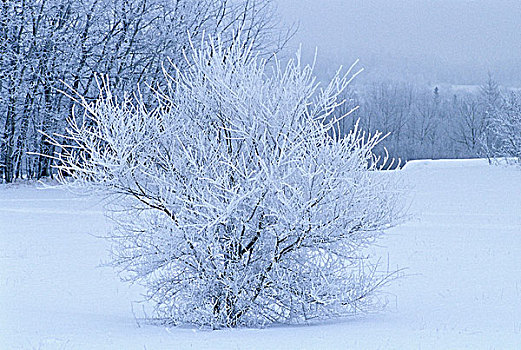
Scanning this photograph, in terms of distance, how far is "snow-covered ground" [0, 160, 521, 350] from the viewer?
6434 millimetres

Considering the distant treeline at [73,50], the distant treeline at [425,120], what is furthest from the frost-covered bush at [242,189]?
the distant treeline at [425,120]

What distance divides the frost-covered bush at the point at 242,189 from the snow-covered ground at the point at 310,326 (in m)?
0.48

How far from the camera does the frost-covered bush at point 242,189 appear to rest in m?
7.43

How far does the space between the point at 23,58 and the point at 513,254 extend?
59.8 feet

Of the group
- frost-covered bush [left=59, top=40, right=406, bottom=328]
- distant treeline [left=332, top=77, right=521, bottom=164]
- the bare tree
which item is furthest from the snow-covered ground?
distant treeline [left=332, top=77, right=521, bottom=164]

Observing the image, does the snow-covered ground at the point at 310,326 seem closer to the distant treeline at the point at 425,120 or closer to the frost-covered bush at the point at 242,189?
the frost-covered bush at the point at 242,189

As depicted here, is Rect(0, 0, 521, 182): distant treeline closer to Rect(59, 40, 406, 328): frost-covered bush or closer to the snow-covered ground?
the snow-covered ground

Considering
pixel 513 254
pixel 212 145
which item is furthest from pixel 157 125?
pixel 513 254

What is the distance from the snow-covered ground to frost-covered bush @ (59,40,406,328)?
0.48 metres

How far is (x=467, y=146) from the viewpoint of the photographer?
68312 millimetres

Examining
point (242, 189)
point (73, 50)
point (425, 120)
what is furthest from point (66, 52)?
point (425, 120)

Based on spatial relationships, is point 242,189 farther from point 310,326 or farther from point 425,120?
point 425,120

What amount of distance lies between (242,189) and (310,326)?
5.60 feet

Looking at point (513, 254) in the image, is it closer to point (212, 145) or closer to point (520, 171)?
point (212, 145)
